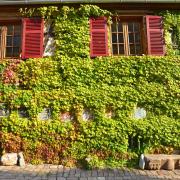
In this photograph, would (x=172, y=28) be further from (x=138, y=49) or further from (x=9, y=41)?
(x=9, y=41)

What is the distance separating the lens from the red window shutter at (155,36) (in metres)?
9.94

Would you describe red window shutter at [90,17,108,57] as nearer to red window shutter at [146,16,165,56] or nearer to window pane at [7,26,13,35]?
red window shutter at [146,16,165,56]

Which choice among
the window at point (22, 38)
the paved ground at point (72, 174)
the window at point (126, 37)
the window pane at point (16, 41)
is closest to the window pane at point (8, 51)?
the window at point (22, 38)

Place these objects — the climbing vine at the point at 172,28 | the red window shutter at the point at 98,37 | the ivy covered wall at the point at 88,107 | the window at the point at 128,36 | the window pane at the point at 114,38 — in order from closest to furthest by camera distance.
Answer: the ivy covered wall at the point at 88,107 → the red window shutter at the point at 98,37 → the window at the point at 128,36 → the climbing vine at the point at 172,28 → the window pane at the point at 114,38

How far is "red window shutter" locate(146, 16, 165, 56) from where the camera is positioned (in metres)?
9.94

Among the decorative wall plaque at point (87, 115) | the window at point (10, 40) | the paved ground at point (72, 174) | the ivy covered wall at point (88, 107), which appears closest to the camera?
the paved ground at point (72, 174)

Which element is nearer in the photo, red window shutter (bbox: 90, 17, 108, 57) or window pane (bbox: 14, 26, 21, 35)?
red window shutter (bbox: 90, 17, 108, 57)

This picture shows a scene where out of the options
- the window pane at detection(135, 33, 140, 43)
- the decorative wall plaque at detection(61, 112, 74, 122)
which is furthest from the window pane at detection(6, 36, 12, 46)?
the window pane at detection(135, 33, 140, 43)

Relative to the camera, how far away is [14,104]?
928 cm

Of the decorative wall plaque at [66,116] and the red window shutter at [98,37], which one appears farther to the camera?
the red window shutter at [98,37]

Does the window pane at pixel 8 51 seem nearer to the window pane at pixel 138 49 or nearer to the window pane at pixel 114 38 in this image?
the window pane at pixel 114 38

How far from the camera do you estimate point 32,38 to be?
32.7 ft

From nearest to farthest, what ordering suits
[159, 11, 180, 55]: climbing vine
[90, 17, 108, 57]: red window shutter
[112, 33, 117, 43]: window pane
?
[90, 17, 108, 57]: red window shutter < [159, 11, 180, 55]: climbing vine < [112, 33, 117, 43]: window pane

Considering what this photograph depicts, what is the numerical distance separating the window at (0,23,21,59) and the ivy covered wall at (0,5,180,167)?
84 centimetres
